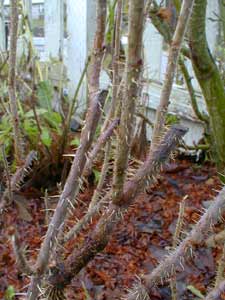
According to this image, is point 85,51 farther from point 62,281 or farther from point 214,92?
point 62,281

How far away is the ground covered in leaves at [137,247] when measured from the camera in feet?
5.78

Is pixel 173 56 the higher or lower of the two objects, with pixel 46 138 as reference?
higher

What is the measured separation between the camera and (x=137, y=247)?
2.04 meters

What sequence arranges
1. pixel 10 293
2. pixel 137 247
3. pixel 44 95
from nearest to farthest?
1. pixel 10 293
2. pixel 137 247
3. pixel 44 95

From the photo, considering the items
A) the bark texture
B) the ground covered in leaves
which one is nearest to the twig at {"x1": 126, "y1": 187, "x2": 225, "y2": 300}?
the ground covered in leaves

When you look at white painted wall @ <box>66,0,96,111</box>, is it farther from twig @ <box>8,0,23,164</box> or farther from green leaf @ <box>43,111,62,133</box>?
twig @ <box>8,0,23,164</box>

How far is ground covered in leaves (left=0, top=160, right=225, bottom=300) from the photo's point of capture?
176 centimetres

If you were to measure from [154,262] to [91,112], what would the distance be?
44.0 inches

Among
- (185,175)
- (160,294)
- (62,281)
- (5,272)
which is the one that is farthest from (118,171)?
(185,175)

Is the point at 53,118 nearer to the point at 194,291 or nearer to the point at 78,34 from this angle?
the point at 78,34

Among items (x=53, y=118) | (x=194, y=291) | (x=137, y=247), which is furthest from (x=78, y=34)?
(x=194, y=291)

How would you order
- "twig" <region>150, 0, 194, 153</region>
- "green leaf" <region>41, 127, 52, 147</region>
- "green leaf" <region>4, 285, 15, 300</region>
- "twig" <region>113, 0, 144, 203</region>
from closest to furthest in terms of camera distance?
1. "twig" <region>113, 0, 144, 203</region>
2. "twig" <region>150, 0, 194, 153</region>
3. "green leaf" <region>4, 285, 15, 300</region>
4. "green leaf" <region>41, 127, 52, 147</region>

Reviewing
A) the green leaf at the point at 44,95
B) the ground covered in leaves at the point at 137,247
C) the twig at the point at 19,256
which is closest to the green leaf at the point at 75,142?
the ground covered in leaves at the point at 137,247

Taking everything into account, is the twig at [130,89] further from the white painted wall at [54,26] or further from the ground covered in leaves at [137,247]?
the white painted wall at [54,26]
